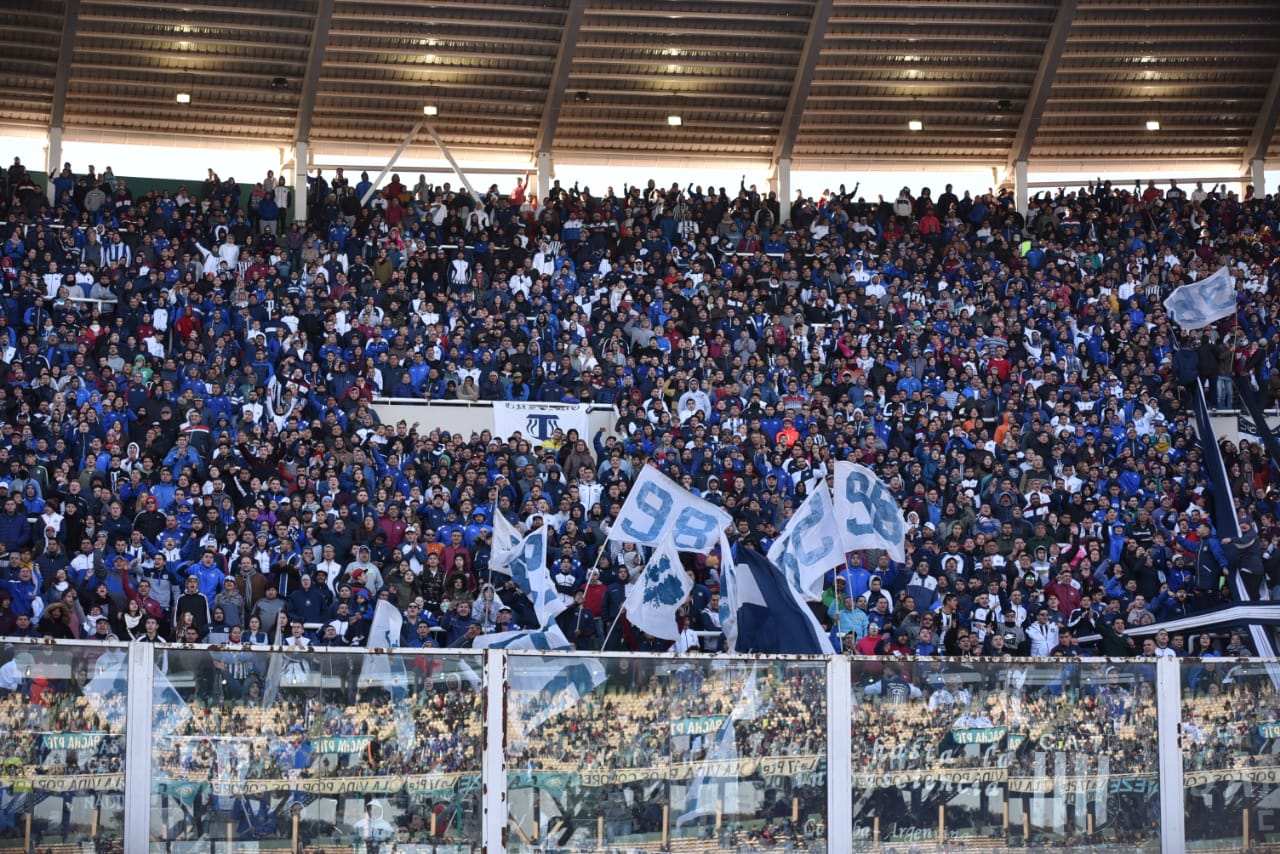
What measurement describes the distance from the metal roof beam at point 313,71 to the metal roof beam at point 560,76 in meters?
4.82

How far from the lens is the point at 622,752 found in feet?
41.9

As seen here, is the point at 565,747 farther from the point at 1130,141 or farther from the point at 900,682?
the point at 1130,141

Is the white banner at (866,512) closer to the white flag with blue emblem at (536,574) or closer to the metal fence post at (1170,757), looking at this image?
the white flag with blue emblem at (536,574)

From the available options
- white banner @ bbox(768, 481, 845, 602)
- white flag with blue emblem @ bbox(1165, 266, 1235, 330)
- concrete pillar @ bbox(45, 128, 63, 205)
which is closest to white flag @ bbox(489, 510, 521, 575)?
white banner @ bbox(768, 481, 845, 602)

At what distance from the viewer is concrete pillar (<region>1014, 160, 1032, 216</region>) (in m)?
40.0

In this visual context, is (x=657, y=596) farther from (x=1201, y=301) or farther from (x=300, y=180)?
(x=300, y=180)

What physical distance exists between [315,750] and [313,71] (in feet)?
83.5

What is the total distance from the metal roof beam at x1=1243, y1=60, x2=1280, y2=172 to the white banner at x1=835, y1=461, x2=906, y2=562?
24097 millimetres

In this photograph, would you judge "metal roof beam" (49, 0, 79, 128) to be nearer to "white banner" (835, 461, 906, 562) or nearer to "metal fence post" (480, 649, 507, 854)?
"white banner" (835, 461, 906, 562)

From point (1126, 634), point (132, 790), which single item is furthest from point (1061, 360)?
point (132, 790)

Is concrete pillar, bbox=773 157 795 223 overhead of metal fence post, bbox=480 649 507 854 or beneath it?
overhead

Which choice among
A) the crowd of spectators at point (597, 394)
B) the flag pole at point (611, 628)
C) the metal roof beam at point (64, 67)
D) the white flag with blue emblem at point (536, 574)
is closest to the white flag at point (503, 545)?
the white flag with blue emblem at point (536, 574)

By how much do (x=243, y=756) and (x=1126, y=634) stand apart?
1285cm

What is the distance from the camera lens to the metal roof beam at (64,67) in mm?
33938
